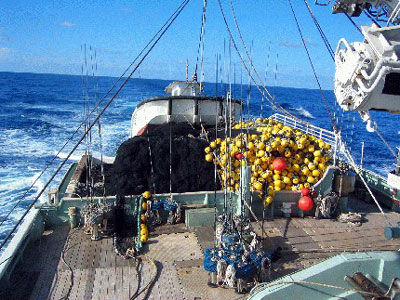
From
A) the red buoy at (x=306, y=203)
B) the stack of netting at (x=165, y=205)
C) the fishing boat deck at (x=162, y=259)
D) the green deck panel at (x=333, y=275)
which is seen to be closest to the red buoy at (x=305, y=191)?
the red buoy at (x=306, y=203)

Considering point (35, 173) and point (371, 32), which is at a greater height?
point (371, 32)

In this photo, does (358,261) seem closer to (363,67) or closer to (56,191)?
(363,67)

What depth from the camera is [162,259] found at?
993 cm

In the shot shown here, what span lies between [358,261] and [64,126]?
37.1 meters

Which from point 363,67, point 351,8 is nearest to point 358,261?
point 363,67

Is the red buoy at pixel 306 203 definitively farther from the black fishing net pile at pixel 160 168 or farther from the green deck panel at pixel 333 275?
the green deck panel at pixel 333 275

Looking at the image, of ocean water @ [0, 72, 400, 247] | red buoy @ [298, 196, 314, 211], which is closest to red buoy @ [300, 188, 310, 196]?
red buoy @ [298, 196, 314, 211]

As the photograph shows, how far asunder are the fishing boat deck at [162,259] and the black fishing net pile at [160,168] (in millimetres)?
2042

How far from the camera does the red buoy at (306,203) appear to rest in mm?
12398

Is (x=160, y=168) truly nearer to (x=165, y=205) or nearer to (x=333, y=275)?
(x=165, y=205)

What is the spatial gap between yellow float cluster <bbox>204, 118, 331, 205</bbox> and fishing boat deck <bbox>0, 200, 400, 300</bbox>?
1.38 m

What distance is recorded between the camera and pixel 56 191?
12.1 meters

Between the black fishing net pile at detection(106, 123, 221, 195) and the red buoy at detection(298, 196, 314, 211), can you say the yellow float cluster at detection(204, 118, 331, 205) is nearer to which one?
the black fishing net pile at detection(106, 123, 221, 195)

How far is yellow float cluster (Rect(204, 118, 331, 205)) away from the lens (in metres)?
13.1
